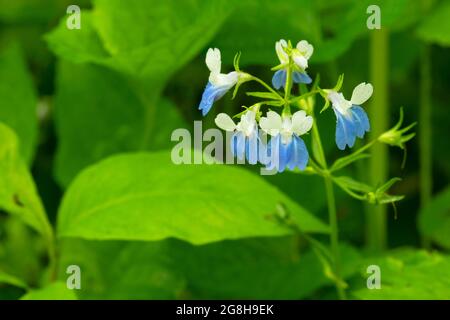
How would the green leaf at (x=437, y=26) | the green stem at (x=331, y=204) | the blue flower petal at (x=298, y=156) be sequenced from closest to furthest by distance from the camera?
the blue flower petal at (x=298, y=156)
the green stem at (x=331, y=204)
the green leaf at (x=437, y=26)

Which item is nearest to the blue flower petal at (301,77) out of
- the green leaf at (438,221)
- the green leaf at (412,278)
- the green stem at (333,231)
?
the green stem at (333,231)

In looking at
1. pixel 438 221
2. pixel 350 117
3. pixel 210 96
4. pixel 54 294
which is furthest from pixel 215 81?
pixel 438 221

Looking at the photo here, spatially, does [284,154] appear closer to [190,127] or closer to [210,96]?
[210,96]

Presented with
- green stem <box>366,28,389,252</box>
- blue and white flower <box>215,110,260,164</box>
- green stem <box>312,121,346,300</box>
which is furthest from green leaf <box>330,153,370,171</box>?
green stem <box>366,28,389,252</box>

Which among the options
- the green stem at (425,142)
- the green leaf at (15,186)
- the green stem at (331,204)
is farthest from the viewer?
the green stem at (425,142)

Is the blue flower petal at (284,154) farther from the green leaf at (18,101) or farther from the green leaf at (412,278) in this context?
the green leaf at (18,101)

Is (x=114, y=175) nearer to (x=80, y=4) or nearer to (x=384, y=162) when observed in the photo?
A: (x=384, y=162)
